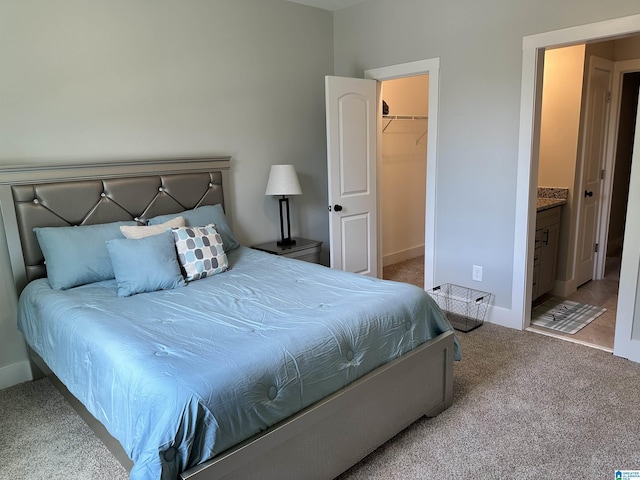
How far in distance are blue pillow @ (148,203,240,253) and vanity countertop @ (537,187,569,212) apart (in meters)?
2.58

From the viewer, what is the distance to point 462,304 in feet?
12.5

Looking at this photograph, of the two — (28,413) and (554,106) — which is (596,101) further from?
(28,413)

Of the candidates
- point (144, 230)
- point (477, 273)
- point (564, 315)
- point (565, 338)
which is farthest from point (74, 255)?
point (564, 315)

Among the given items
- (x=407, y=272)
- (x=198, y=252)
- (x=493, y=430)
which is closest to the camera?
(x=493, y=430)

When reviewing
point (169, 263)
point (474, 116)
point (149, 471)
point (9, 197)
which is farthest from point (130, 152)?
point (474, 116)

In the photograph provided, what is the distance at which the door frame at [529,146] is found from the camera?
2.83 m

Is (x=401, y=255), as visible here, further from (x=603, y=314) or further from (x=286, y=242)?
(x=603, y=314)

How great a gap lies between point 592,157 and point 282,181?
9.35 ft

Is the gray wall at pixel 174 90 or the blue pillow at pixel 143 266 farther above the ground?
the gray wall at pixel 174 90

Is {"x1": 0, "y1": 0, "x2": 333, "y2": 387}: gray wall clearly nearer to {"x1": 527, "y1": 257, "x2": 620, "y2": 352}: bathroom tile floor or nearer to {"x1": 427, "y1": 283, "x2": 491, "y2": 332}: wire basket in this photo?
{"x1": 427, "y1": 283, "x2": 491, "y2": 332}: wire basket

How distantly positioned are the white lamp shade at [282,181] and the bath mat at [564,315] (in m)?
2.21

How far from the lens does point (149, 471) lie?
144cm

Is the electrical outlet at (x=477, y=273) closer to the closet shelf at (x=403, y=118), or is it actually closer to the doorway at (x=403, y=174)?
the doorway at (x=403, y=174)

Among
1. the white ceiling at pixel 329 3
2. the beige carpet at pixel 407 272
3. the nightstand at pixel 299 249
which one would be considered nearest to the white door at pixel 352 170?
the nightstand at pixel 299 249
